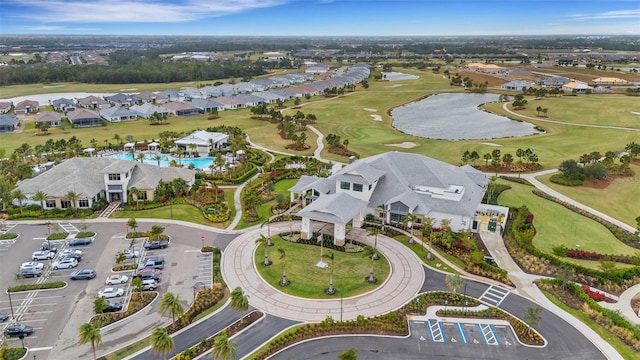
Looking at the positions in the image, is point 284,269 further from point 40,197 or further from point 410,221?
point 40,197

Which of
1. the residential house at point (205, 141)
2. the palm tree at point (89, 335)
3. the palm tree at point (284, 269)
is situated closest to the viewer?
the palm tree at point (89, 335)

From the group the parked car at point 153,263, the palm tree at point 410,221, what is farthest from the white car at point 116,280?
the palm tree at point 410,221

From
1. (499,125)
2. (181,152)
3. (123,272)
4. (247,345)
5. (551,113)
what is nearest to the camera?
(247,345)

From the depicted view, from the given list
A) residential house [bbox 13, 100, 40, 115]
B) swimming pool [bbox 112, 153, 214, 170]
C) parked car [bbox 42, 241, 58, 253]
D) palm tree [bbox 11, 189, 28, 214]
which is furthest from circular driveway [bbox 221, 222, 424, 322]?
residential house [bbox 13, 100, 40, 115]

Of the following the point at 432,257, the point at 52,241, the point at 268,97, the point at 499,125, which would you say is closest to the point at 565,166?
the point at 432,257

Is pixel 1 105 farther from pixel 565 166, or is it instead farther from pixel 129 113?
pixel 565 166

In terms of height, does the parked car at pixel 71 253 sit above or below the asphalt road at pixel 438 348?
above

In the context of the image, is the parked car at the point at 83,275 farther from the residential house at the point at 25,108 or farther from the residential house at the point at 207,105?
the residential house at the point at 25,108
